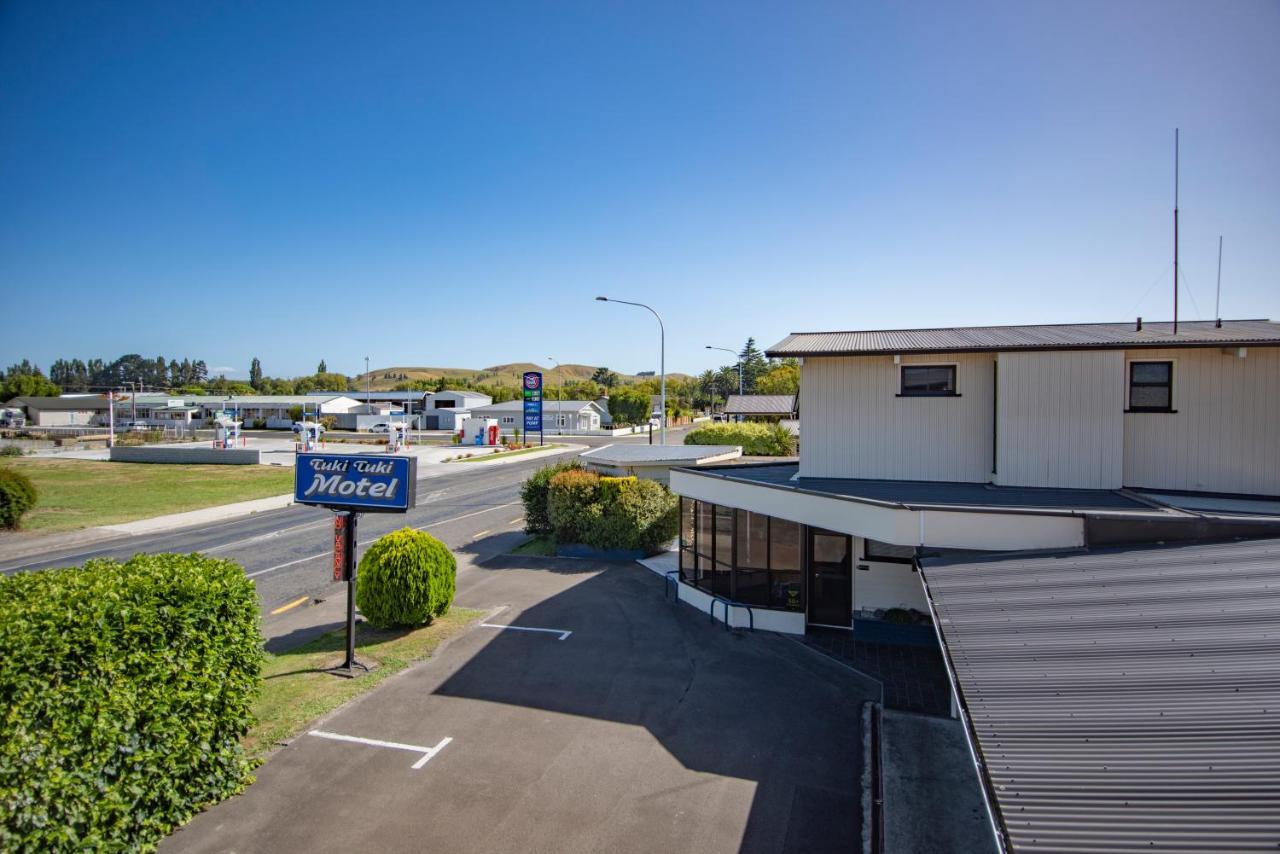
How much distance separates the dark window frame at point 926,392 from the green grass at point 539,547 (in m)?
11.6

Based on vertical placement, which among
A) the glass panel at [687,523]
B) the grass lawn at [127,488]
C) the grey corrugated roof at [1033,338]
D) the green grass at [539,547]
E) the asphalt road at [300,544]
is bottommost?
the asphalt road at [300,544]

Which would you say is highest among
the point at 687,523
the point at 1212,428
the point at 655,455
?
the point at 1212,428

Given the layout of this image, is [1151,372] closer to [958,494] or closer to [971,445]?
[971,445]

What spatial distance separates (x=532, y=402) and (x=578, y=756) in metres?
44.0

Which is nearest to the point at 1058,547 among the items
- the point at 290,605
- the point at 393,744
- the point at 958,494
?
the point at 958,494

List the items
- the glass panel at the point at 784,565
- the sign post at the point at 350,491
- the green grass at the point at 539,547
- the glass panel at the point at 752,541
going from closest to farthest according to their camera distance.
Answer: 1. the sign post at the point at 350,491
2. the glass panel at the point at 784,565
3. the glass panel at the point at 752,541
4. the green grass at the point at 539,547

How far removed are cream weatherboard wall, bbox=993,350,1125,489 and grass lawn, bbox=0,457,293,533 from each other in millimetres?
31321

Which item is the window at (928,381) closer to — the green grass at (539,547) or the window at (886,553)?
the window at (886,553)

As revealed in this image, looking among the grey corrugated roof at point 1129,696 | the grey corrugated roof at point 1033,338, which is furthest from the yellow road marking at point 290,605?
the grey corrugated roof at point 1129,696

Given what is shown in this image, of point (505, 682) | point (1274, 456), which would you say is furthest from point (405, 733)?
point (1274, 456)

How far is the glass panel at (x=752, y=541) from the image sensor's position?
14.0 meters

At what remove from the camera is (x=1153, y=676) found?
17.9ft

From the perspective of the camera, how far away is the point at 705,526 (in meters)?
15.3

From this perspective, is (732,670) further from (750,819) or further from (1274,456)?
(1274,456)
